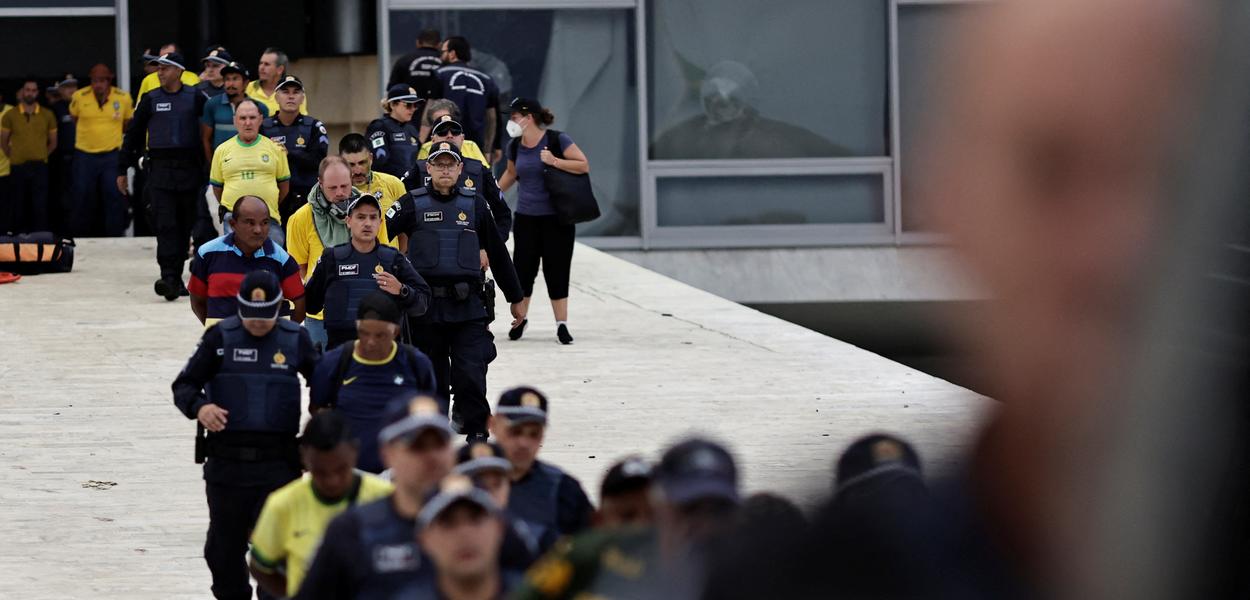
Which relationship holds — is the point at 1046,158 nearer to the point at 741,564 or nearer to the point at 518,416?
the point at 741,564

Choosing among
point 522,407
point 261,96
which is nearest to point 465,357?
point 522,407

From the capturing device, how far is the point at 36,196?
22.5 m

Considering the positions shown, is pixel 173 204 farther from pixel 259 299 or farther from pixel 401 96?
pixel 259 299

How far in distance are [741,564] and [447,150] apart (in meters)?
9.64

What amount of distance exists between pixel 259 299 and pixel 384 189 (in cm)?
453

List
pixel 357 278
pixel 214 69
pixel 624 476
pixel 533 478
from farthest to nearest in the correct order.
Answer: pixel 214 69 → pixel 357 278 → pixel 533 478 → pixel 624 476

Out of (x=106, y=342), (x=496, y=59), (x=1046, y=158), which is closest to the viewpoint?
(x=1046, y=158)

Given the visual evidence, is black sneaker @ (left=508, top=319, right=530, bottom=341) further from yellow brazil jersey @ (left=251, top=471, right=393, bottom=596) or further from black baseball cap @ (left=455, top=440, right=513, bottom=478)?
black baseball cap @ (left=455, top=440, right=513, bottom=478)

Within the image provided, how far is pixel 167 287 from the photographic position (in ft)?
53.4

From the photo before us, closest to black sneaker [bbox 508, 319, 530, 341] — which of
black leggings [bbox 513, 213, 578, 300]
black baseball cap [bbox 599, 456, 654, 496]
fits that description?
black leggings [bbox 513, 213, 578, 300]

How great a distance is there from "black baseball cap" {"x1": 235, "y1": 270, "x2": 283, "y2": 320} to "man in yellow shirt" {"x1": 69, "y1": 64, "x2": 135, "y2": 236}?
13863 mm

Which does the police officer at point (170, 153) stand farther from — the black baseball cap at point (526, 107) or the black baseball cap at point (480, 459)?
the black baseball cap at point (480, 459)

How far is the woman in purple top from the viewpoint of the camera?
13.9 metres

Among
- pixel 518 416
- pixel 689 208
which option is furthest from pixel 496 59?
pixel 518 416
